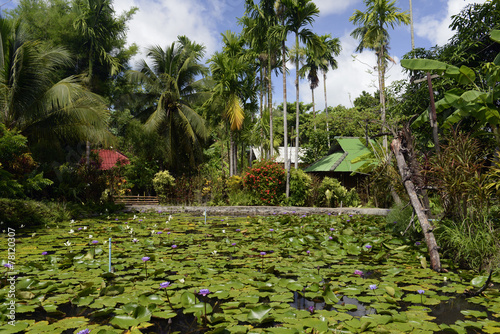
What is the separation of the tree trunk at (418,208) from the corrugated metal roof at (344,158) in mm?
12889

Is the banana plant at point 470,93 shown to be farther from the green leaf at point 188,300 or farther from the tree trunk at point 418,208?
the green leaf at point 188,300

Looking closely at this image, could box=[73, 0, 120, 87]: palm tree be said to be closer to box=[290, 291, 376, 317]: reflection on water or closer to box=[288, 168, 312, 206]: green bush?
box=[288, 168, 312, 206]: green bush

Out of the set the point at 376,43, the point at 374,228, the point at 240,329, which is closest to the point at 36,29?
the point at 376,43

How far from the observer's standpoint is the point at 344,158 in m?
18.9

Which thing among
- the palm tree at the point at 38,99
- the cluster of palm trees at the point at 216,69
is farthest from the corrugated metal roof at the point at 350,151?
the palm tree at the point at 38,99

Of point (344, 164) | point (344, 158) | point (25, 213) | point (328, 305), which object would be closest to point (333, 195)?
point (344, 164)

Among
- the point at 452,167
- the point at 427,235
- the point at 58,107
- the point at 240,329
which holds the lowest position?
the point at 240,329

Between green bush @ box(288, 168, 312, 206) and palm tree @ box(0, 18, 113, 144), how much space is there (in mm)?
8084

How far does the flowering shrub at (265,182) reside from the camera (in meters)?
14.7

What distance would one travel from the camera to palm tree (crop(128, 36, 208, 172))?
19.2 m

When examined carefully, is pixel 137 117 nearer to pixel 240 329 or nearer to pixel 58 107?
pixel 58 107

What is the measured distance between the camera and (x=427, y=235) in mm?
4480

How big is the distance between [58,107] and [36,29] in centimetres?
1274

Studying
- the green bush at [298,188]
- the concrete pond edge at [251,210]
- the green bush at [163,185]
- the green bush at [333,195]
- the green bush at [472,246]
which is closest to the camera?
the green bush at [472,246]
